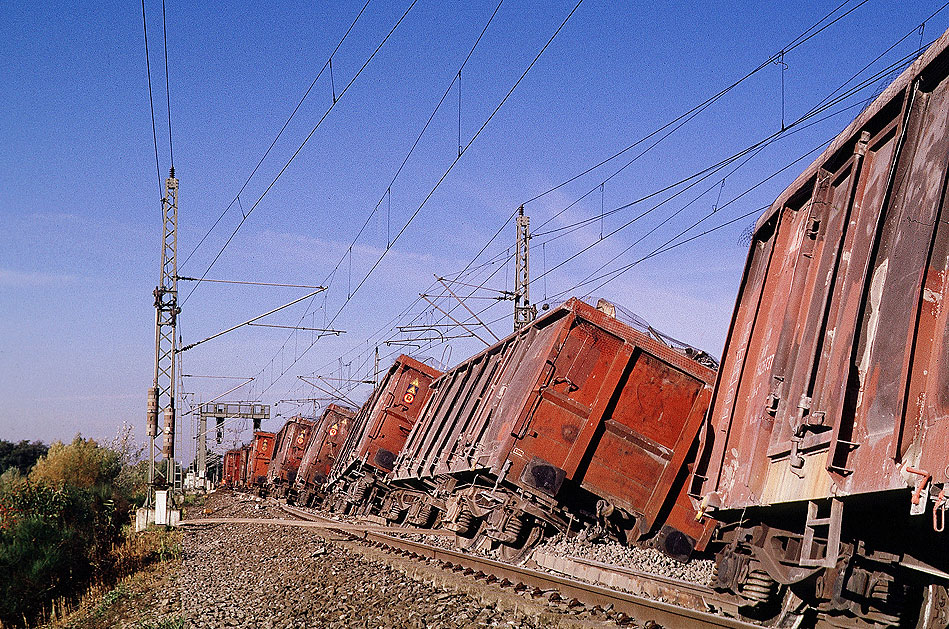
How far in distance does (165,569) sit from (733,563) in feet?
39.4

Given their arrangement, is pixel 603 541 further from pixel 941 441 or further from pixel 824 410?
pixel 941 441

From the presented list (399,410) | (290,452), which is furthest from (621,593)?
(290,452)

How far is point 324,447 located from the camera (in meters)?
33.1

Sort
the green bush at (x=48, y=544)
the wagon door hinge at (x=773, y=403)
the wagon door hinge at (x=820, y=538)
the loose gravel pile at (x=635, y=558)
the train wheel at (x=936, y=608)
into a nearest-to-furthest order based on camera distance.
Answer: the train wheel at (x=936, y=608) → the wagon door hinge at (x=820, y=538) → the wagon door hinge at (x=773, y=403) → the loose gravel pile at (x=635, y=558) → the green bush at (x=48, y=544)

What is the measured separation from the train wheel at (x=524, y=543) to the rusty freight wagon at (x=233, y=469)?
61.8 m

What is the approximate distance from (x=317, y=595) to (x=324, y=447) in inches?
952

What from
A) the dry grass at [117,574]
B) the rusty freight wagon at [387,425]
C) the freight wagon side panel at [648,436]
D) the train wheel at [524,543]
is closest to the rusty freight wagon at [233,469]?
the rusty freight wagon at [387,425]

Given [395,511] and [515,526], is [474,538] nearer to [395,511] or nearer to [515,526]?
[515,526]

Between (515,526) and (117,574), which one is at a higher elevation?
(515,526)

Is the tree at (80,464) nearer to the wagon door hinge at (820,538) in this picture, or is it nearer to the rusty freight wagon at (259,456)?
the rusty freight wagon at (259,456)

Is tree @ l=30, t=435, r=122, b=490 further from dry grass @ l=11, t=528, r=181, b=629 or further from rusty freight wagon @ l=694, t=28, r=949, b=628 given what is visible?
rusty freight wagon @ l=694, t=28, r=949, b=628

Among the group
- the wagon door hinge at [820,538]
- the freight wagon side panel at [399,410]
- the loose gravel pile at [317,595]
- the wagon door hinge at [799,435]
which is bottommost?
the loose gravel pile at [317,595]

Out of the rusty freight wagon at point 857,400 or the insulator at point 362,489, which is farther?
the insulator at point 362,489

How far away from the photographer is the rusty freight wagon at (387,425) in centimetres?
2248
